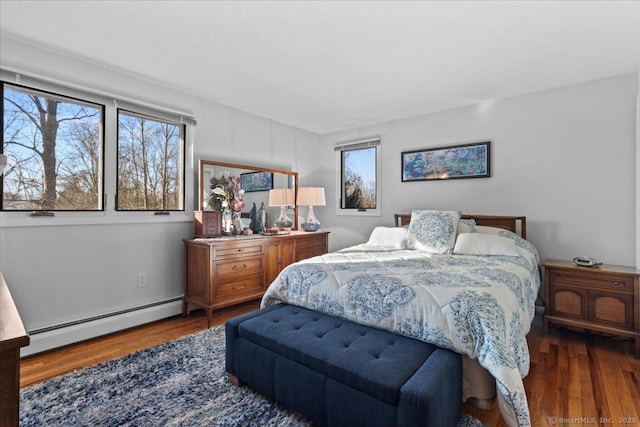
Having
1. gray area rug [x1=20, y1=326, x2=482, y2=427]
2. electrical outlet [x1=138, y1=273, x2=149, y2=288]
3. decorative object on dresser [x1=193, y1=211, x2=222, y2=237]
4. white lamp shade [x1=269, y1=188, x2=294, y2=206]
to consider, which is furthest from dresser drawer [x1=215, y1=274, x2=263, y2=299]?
white lamp shade [x1=269, y1=188, x2=294, y2=206]

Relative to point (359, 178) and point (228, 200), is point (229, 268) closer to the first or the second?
point (228, 200)

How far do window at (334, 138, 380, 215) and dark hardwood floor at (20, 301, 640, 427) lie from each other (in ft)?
7.87

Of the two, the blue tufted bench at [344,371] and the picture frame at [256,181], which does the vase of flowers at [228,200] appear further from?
the blue tufted bench at [344,371]

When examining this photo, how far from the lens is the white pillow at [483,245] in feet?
9.12

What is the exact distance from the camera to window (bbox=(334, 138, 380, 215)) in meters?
4.48

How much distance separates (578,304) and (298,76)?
10.5 feet

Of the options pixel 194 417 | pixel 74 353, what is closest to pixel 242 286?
pixel 74 353

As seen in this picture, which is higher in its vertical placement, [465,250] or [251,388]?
[465,250]

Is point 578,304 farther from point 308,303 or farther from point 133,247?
point 133,247

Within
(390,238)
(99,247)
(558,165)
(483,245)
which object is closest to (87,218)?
(99,247)

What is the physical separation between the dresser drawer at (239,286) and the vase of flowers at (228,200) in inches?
22.5

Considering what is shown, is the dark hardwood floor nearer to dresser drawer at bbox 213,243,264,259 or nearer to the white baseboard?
the white baseboard

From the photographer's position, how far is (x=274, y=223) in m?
4.18

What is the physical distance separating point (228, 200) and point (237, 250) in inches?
24.9
